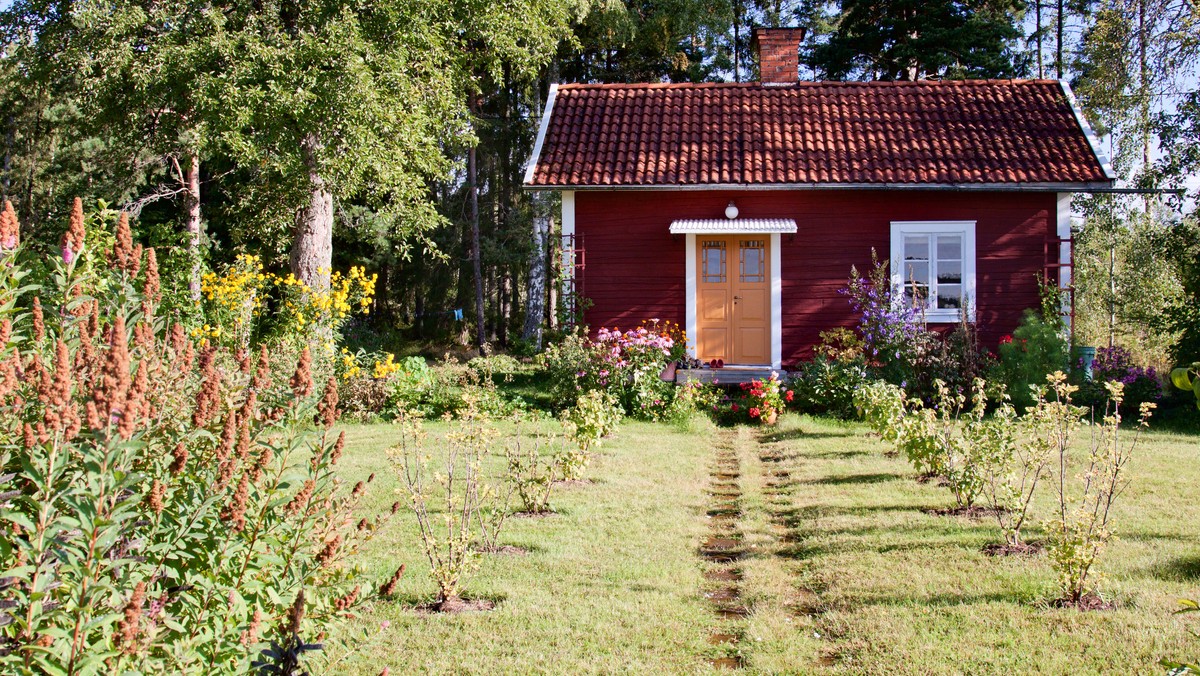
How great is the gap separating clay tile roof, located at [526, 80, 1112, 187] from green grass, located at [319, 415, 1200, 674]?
6.66 metres

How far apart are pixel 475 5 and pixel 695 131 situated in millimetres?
4125

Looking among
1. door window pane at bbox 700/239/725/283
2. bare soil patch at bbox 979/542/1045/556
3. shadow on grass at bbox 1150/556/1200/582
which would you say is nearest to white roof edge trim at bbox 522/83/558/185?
door window pane at bbox 700/239/725/283

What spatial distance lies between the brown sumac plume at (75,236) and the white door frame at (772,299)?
1155 cm

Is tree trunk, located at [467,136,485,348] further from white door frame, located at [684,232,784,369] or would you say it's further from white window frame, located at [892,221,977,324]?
white window frame, located at [892,221,977,324]

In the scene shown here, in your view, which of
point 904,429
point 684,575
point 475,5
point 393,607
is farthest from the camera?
point 475,5

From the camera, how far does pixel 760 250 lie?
48.4 ft

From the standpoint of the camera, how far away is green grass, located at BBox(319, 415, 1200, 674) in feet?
14.9

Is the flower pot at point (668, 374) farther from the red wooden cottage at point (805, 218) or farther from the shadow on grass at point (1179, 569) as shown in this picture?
the shadow on grass at point (1179, 569)

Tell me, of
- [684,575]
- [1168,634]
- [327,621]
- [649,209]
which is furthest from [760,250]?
[327,621]

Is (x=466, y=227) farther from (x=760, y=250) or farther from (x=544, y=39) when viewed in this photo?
(x=760, y=250)

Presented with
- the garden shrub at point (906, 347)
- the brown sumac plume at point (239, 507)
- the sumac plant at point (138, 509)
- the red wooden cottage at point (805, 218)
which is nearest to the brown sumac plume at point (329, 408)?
the sumac plant at point (138, 509)

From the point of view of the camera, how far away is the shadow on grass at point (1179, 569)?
5.63m

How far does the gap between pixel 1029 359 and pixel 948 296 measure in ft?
7.53

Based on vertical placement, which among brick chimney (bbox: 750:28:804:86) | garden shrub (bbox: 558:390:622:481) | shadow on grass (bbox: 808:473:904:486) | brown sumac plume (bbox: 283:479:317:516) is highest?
brick chimney (bbox: 750:28:804:86)
